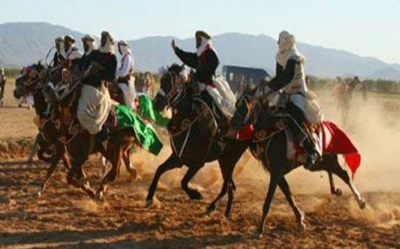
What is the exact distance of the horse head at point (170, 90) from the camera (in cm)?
1245

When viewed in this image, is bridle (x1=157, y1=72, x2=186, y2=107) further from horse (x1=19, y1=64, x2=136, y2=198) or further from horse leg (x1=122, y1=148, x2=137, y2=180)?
horse leg (x1=122, y1=148, x2=137, y2=180)

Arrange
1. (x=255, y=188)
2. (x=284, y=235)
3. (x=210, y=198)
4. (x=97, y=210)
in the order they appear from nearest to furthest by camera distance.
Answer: (x=284, y=235)
(x=97, y=210)
(x=210, y=198)
(x=255, y=188)

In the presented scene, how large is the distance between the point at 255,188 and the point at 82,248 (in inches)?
257

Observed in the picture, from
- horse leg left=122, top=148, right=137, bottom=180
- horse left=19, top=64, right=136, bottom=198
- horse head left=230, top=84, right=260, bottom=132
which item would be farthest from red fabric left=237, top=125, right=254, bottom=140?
horse leg left=122, top=148, right=137, bottom=180

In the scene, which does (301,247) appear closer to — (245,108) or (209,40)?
(245,108)

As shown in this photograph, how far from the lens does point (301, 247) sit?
10398mm

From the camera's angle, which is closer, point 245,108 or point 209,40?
point 245,108

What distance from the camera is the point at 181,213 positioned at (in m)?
12.5

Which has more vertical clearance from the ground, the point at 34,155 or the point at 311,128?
the point at 311,128

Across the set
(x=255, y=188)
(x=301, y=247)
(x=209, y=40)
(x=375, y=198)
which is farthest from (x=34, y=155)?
(x=301, y=247)

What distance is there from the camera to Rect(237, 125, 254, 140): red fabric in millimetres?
12013

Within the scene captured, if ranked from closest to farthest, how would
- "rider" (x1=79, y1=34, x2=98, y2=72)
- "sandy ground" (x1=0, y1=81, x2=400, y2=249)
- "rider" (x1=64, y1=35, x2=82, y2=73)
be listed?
1. "sandy ground" (x1=0, y1=81, x2=400, y2=249)
2. "rider" (x1=79, y1=34, x2=98, y2=72)
3. "rider" (x1=64, y1=35, x2=82, y2=73)

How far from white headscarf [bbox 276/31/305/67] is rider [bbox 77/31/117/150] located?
Answer: 3.07 metres

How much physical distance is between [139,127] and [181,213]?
2.12m
